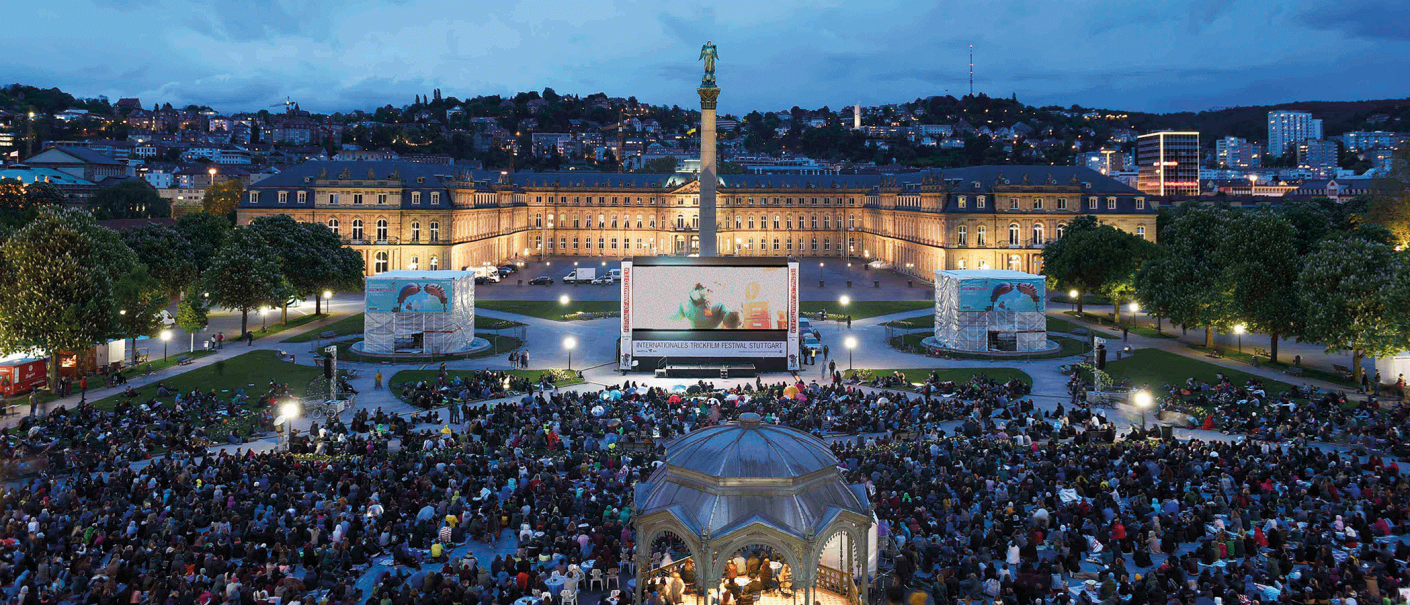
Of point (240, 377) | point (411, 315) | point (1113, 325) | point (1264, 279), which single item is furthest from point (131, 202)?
point (1264, 279)

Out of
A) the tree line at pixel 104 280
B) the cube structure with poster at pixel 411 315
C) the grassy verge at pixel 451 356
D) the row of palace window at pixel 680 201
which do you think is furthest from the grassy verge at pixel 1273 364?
the row of palace window at pixel 680 201

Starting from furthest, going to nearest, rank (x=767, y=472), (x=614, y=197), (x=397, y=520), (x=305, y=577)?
(x=614, y=197)
(x=397, y=520)
(x=305, y=577)
(x=767, y=472)

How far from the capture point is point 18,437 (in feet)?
116

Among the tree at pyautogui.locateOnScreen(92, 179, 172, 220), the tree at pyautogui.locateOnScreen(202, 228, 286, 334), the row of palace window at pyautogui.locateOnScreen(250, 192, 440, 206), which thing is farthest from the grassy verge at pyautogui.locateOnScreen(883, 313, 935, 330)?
the tree at pyautogui.locateOnScreen(92, 179, 172, 220)

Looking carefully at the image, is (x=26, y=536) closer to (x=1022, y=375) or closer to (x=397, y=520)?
(x=397, y=520)

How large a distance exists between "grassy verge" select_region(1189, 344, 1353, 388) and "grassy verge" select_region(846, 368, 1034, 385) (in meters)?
12.8

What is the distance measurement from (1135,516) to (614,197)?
12864 cm

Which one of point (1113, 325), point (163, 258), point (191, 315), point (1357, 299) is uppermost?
point (163, 258)

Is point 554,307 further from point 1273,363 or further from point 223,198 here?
point 223,198

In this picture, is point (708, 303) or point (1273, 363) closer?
point (1273, 363)

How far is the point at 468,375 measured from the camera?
52.6 m

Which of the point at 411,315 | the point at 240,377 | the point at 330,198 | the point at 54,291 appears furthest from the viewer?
the point at 330,198

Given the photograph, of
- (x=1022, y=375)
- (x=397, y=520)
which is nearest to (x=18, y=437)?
(x=397, y=520)

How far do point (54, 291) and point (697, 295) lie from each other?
30.9 m
